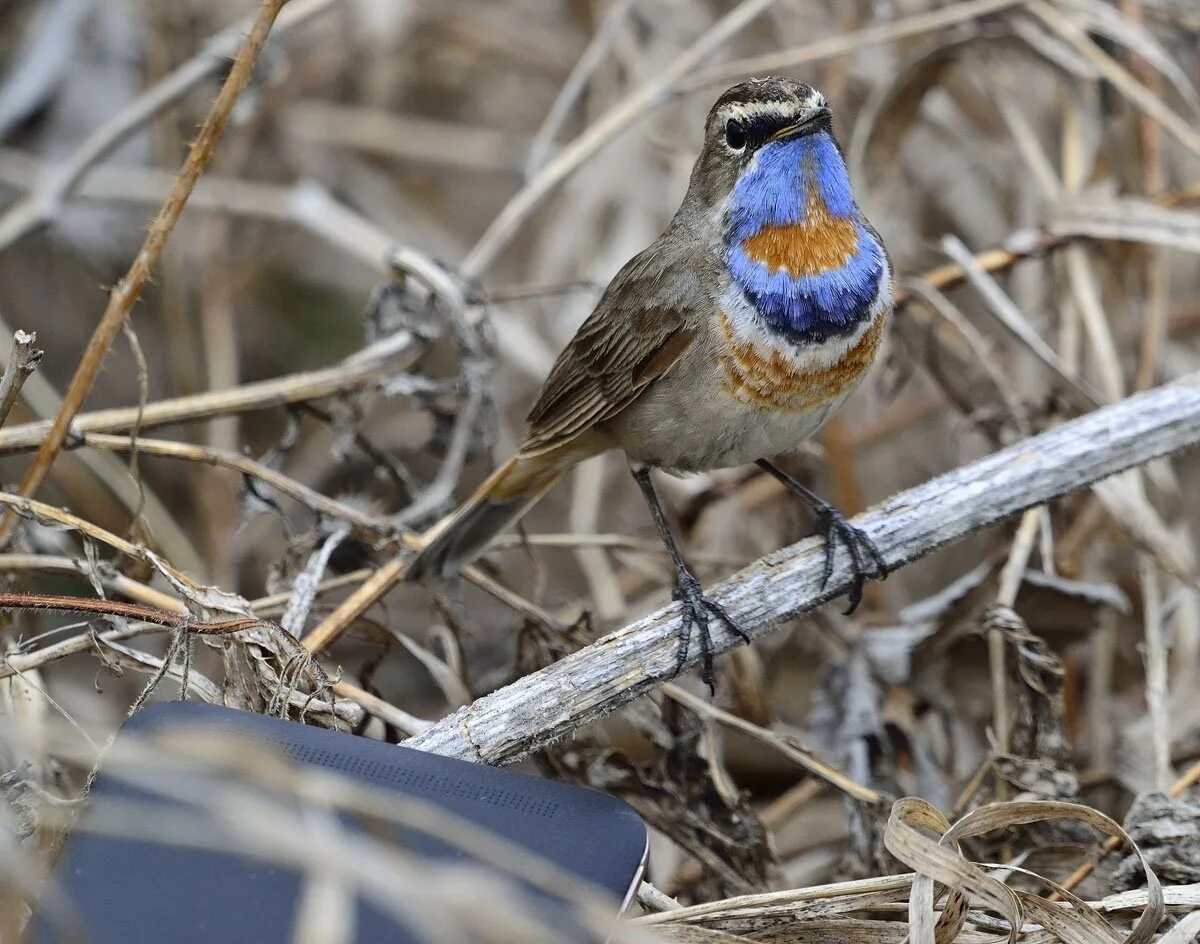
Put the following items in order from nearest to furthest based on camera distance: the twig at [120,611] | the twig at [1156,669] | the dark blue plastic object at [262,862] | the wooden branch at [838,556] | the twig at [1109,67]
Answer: the dark blue plastic object at [262,862]
the twig at [120,611]
the wooden branch at [838,556]
the twig at [1156,669]
the twig at [1109,67]

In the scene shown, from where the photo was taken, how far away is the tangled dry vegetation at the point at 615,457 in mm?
2701

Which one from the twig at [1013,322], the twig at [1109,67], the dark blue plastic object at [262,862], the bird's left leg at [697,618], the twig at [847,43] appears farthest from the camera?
the twig at [847,43]

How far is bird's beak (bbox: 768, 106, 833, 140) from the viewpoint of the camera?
10.1 feet

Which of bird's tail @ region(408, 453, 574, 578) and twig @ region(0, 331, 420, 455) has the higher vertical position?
twig @ region(0, 331, 420, 455)

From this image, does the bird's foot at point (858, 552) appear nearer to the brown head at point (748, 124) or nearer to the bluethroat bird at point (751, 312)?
the bluethroat bird at point (751, 312)

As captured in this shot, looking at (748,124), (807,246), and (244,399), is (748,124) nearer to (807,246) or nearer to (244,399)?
A: (807,246)

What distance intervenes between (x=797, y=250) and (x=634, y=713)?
3.83 feet

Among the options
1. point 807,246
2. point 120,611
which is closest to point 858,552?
point 807,246

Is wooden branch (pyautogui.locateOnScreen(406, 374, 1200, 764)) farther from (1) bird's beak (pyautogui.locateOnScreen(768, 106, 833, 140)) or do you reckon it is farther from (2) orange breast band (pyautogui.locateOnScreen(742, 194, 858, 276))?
(1) bird's beak (pyautogui.locateOnScreen(768, 106, 833, 140))

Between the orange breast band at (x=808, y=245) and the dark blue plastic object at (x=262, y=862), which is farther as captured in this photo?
the orange breast band at (x=808, y=245)

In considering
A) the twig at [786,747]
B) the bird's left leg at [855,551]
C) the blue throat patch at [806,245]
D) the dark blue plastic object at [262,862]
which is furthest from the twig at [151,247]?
the bird's left leg at [855,551]

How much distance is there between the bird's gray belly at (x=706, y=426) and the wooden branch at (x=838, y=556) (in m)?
0.26

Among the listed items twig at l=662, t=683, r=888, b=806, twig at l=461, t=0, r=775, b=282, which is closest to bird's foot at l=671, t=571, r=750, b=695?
twig at l=662, t=683, r=888, b=806

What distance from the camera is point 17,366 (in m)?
2.75
